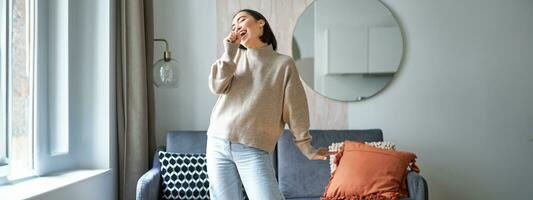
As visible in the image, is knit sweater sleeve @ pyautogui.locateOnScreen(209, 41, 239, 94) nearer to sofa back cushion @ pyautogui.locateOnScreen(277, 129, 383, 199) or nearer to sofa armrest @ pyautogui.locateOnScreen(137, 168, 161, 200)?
sofa armrest @ pyautogui.locateOnScreen(137, 168, 161, 200)

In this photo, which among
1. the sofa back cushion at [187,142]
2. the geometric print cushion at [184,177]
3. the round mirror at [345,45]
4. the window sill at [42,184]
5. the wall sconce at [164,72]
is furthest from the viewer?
the round mirror at [345,45]

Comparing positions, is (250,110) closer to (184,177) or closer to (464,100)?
(184,177)

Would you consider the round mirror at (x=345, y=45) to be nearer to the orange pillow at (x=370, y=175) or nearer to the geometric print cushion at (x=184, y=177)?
the orange pillow at (x=370, y=175)

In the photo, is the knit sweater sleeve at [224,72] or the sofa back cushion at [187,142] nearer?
the knit sweater sleeve at [224,72]

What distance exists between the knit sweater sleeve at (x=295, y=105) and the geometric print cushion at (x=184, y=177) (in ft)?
3.48

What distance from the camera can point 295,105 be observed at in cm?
155

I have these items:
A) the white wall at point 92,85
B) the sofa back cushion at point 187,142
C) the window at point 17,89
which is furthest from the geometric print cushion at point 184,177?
the window at point 17,89

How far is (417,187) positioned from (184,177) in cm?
128

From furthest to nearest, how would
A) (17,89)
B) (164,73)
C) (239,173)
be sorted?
1. (164,73)
2. (17,89)
3. (239,173)

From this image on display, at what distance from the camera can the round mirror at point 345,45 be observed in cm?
319

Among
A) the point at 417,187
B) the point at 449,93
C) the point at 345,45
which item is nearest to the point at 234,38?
the point at 417,187

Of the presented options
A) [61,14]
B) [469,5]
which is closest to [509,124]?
[469,5]

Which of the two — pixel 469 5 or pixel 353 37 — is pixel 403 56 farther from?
pixel 469 5

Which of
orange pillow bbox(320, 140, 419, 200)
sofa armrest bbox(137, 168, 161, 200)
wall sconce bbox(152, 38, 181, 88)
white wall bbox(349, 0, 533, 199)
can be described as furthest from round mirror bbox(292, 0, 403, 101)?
sofa armrest bbox(137, 168, 161, 200)
